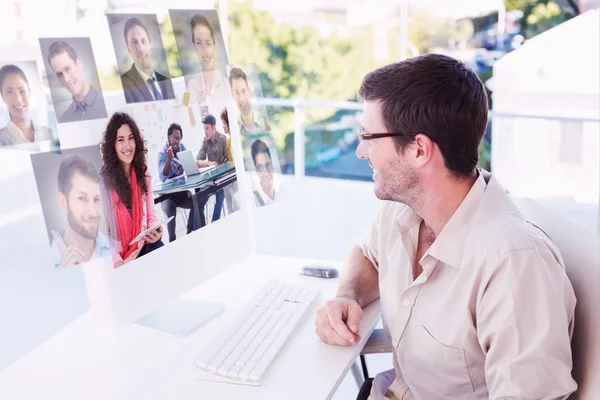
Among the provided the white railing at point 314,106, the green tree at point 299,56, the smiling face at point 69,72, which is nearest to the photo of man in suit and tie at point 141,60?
the smiling face at point 69,72

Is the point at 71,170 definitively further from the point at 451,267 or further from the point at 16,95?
the point at 451,267

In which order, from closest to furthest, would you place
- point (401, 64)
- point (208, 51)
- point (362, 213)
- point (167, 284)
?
point (401, 64), point (167, 284), point (208, 51), point (362, 213)

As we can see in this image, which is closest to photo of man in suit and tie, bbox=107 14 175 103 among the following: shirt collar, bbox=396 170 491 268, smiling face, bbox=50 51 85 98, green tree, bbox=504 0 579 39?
smiling face, bbox=50 51 85 98

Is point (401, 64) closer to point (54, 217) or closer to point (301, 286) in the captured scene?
point (301, 286)

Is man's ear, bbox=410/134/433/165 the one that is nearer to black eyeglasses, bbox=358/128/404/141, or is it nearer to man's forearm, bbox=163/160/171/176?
black eyeglasses, bbox=358/128/404/141

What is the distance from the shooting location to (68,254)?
3.71ft

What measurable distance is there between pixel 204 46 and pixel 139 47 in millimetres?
245

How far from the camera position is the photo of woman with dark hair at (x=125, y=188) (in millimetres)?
1196

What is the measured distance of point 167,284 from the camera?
1.32 meters

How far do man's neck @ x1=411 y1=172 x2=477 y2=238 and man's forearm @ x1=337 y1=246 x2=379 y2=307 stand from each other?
258 mm

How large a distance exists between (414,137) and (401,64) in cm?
14

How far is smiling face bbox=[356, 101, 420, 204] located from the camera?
1.23 meters

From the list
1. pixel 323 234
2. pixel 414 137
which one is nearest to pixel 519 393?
pixel 414 137

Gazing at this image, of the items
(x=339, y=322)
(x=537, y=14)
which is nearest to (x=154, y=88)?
(x=339, y=322)
